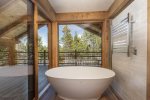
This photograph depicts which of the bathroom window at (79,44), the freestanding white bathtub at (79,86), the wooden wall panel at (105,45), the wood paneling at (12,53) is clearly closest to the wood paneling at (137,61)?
the freestanding white bathtub at (79,86)

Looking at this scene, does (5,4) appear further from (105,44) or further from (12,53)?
(105,44)

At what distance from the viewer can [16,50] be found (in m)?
1.94

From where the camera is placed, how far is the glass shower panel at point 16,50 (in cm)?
161

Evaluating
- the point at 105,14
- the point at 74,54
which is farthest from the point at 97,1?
the point at 74,54

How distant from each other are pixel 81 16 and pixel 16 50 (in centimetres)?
263

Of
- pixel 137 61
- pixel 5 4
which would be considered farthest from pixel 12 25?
pixel 137 61

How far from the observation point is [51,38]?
4.29 m

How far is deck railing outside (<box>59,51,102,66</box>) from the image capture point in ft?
15.7

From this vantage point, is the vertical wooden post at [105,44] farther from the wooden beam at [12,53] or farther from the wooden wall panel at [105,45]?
Result: the wooden beam at [12,53]

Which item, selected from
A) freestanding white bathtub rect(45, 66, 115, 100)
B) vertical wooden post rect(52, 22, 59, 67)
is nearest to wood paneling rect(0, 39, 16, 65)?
freestanding white bathtub rect(45, 66, 115, 100)

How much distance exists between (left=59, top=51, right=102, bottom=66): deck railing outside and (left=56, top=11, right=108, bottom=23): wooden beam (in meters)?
1.07

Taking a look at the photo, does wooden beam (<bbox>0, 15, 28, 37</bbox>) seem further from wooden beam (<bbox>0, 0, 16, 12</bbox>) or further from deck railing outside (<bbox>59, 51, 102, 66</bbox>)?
deck railing outside (<bbox>59, 51, 102, 66</bbox>)

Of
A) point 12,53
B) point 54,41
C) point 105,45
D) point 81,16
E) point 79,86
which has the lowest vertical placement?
point 79,86

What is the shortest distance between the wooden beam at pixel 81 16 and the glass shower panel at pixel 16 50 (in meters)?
1.84
